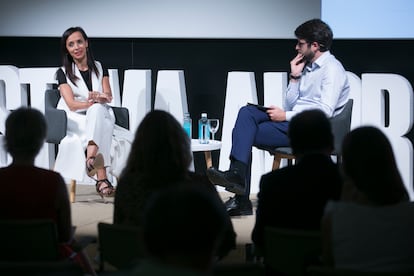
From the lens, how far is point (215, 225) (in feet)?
5.82

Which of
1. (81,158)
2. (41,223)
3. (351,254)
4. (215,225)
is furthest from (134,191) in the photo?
(81,158)

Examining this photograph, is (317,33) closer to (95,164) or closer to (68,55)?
(95,164)

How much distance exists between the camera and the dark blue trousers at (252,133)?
5895mm

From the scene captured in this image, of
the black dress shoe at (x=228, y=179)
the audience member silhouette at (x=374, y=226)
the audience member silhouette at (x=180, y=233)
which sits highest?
the audience member silhouette at (x=180, y=233)

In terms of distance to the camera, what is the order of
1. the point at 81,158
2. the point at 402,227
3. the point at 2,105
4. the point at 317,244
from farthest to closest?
the point at 2,105 → the point at 81,158 → the point at 317,244 → the point at 402,227

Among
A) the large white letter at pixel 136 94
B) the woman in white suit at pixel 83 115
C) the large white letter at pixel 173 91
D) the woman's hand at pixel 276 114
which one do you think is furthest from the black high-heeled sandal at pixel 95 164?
the woman's hand at pixel 276 114

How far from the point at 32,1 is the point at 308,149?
5.32m

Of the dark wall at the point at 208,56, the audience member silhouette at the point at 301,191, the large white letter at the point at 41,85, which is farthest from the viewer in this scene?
the large white letter at the point at 41,85

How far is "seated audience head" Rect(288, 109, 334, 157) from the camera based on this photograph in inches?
128

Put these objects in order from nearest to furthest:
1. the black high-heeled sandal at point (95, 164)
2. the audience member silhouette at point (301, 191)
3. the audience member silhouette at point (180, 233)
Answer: the audience member silhouette at point (180, 233)
the audience member silhouette at point (301, 191)
the black high-heeled sandal at point (95, 164)

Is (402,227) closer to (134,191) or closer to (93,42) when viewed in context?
(134,191)

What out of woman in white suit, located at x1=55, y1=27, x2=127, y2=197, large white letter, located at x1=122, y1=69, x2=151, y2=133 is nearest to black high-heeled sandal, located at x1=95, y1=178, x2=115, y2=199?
woman in white suit, located at x1=55, y1=27, x2=127, y2=197

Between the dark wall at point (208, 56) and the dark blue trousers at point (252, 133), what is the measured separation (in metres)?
1.69

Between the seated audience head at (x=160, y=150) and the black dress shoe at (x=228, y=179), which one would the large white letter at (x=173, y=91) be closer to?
the black dress shoe at (x=228, y=179)
